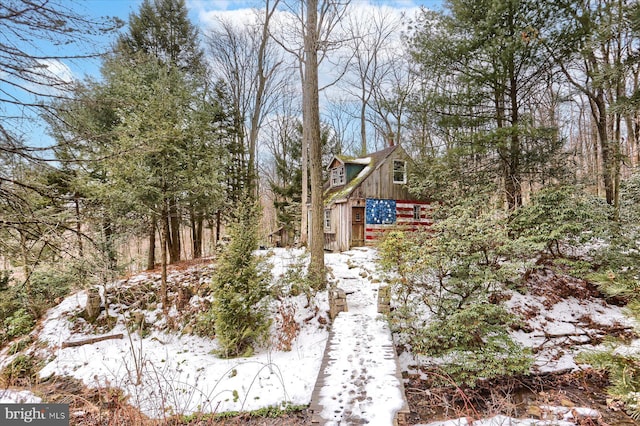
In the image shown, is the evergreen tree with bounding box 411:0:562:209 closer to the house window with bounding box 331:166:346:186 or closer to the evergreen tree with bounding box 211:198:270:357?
the house window with bounding box 331:166:346:186

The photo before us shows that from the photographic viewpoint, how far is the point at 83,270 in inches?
128

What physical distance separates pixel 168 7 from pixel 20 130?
13244mm

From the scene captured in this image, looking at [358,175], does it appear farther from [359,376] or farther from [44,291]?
[44,291]

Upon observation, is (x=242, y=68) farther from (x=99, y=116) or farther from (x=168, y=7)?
(x=99, y=116)

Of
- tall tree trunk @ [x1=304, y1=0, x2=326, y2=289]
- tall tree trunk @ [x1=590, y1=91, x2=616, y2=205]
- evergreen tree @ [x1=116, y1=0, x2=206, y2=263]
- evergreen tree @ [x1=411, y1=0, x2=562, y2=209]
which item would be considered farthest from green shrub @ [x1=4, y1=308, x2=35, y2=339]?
tall tree trunk @ [x1=590, y1=91, x2=616, y2=205]

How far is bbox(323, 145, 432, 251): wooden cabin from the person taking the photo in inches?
530

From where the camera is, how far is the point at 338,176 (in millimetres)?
15688

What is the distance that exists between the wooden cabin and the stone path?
659cm

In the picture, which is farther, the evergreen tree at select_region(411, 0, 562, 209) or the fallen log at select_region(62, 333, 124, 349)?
the evergreen tree at select_region(411, 0, 562, 209)

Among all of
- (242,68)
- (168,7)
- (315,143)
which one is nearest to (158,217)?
(315,143)

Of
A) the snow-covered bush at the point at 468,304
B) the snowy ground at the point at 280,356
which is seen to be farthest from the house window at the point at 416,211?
the snow-covered bush at the point at 468,304

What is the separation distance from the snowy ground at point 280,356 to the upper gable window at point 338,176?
7.20 meters

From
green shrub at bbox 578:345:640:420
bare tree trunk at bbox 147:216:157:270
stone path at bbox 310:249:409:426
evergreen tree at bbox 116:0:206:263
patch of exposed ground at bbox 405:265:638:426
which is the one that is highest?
evergreen tree at bbox 116:0:206:263

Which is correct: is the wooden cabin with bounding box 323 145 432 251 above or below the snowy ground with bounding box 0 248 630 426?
above
